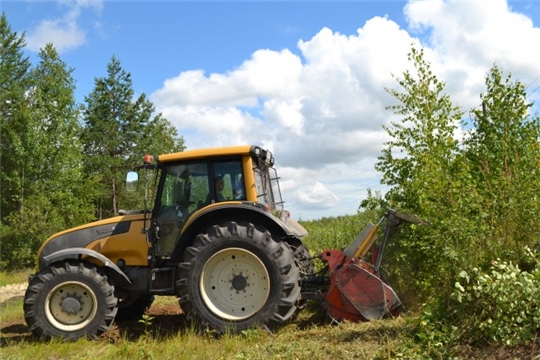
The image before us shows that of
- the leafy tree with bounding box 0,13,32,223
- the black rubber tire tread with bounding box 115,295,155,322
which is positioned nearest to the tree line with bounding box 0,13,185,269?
the leafy tree with bounding box 0,13,32,223

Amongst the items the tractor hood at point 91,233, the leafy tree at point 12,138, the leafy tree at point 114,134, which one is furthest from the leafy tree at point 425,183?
the leafy tree at point 114,134

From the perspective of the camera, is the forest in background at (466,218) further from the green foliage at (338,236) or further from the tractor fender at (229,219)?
the tractor fender at (229,219)

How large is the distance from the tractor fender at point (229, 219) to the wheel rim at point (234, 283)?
447 millimetres

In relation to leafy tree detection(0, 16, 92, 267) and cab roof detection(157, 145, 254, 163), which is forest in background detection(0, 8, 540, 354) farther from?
leafy tree detection(0, 16, 92, 267)

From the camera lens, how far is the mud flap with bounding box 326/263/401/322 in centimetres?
647

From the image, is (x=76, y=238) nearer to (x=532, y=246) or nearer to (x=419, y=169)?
(x=419, y=169)

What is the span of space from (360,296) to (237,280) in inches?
59.6

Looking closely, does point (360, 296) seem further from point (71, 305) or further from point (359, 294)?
point (71, 305)

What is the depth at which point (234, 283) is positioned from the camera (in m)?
6.70

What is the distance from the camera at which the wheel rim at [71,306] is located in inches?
267

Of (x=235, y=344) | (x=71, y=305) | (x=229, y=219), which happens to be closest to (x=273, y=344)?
(x=235, y=344)

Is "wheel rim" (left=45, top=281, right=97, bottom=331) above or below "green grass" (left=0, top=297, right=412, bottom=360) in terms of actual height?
above

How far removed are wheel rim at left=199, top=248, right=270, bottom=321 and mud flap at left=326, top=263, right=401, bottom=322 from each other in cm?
89

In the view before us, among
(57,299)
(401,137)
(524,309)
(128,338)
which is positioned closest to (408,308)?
(524,309)
